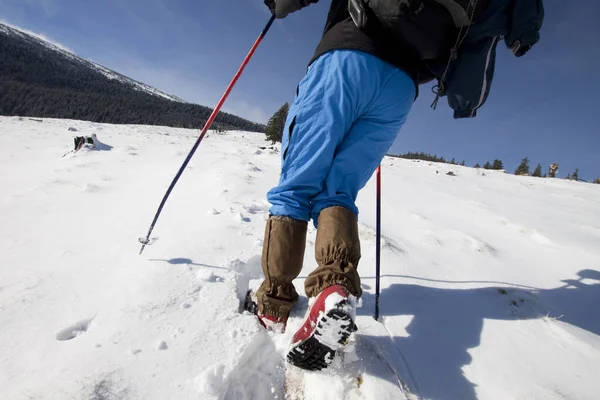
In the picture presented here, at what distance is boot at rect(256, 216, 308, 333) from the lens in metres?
1.37

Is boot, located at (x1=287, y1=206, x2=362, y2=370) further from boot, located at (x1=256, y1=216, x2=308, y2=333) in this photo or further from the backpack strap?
the backpack strap

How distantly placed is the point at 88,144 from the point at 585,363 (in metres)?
9.15

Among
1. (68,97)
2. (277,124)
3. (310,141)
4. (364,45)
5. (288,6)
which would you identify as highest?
(68,97)

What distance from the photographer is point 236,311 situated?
1562mm

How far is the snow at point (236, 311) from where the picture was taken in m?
1.18

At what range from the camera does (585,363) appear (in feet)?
4.71

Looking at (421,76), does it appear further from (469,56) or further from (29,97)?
(29,97)

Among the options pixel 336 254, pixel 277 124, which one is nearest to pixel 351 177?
pixel 336 254

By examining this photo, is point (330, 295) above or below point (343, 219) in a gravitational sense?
below

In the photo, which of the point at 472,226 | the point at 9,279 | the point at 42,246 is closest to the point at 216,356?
the point at 9,279

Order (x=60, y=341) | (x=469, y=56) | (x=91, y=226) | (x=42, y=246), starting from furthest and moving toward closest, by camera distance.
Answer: (x=91, y=226) < (x=42, y=246) < (x=469, y=56) < (x=60, y=341)

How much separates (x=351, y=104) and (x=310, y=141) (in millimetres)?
255

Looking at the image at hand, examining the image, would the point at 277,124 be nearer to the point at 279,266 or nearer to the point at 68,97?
the point at 279,266

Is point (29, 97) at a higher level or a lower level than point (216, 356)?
higher
